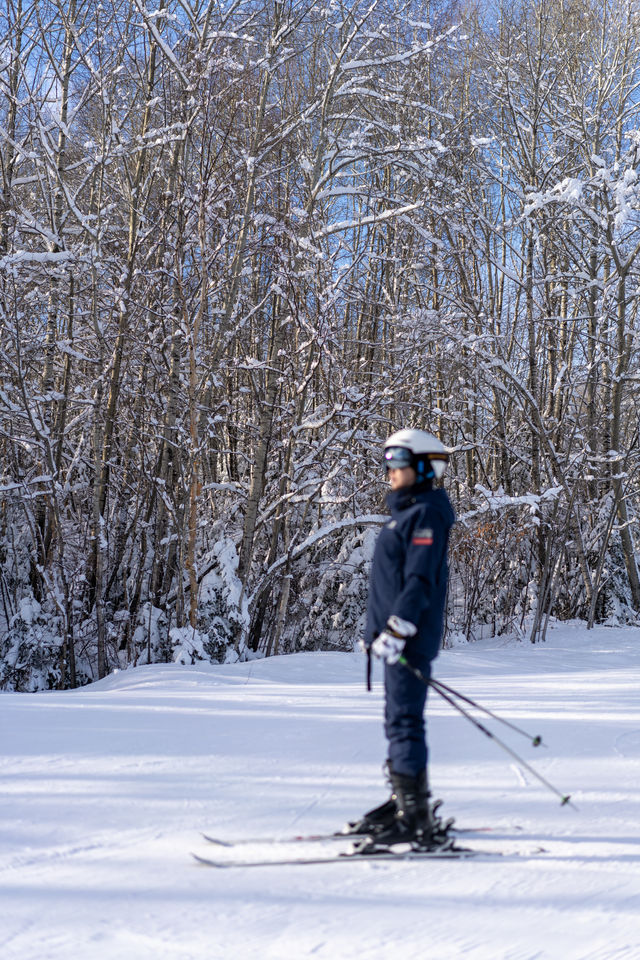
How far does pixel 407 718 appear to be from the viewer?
291cm

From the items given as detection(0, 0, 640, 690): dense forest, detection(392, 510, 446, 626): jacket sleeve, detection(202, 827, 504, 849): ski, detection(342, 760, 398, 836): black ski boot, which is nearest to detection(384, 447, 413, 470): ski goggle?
detection(392, 510, 446, 626): jacket sleeve

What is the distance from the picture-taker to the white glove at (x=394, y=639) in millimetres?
2820

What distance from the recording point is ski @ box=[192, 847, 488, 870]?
2.72 m

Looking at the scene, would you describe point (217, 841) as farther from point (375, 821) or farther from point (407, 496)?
point (407, 496)

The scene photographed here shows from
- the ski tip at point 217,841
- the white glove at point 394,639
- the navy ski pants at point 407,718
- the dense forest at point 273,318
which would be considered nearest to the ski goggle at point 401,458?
the white glove at point 394,639

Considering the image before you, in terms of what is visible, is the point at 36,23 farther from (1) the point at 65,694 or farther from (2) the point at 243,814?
(2) the point at 243,814

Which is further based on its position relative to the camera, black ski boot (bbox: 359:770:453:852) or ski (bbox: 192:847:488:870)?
black ski boot (bbox: 359:770:453:852)

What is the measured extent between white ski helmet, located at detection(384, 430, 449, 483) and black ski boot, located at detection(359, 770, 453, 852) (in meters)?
1.10

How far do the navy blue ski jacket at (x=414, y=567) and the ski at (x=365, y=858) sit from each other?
2.22 ft

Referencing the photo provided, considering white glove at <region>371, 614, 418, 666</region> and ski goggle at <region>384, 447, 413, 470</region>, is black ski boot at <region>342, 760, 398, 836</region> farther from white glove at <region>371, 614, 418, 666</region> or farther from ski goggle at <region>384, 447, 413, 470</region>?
ski goggle at <region>384, 447, 413, 470</region>

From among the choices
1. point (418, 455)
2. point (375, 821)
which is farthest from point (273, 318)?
point (375, 821)

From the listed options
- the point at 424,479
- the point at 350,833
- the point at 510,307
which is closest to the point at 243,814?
the point at 350,833

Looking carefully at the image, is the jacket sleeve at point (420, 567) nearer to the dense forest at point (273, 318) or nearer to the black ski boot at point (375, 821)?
the black ski boot at point (375, 821)

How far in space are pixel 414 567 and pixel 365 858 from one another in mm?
1016
